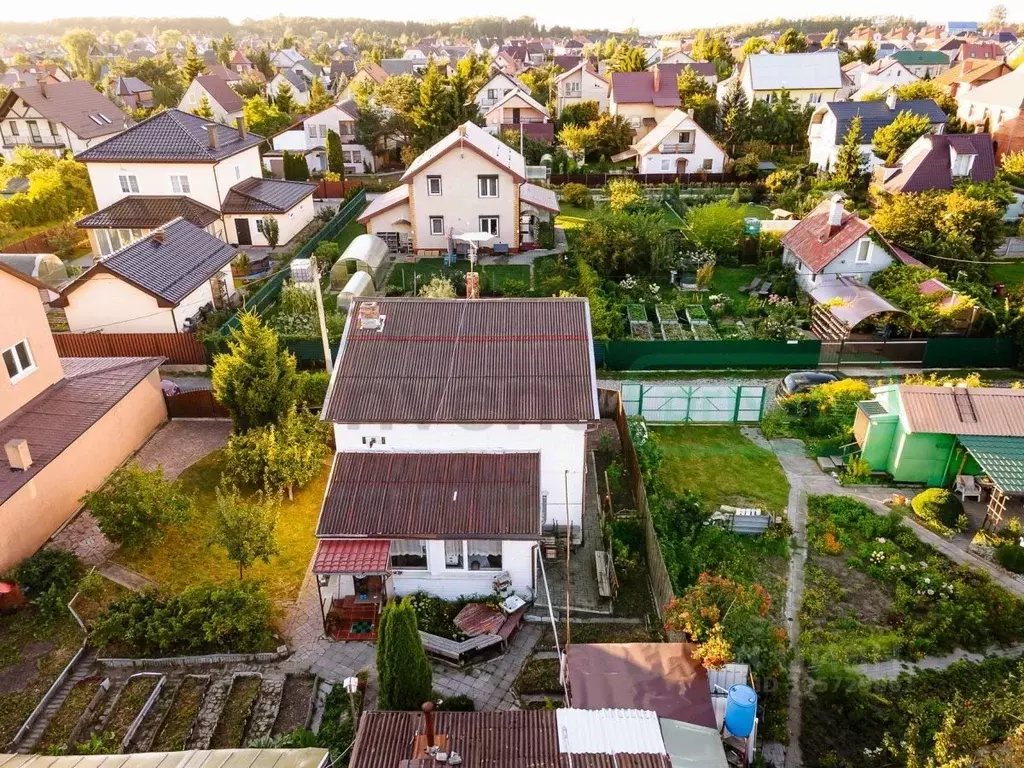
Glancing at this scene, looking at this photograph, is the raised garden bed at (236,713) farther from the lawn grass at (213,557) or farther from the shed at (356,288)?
the shed at (356,288)

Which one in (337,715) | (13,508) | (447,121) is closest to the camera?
(337,715)

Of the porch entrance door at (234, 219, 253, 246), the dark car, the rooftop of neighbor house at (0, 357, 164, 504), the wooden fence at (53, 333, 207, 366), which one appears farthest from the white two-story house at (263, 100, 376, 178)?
the dark car

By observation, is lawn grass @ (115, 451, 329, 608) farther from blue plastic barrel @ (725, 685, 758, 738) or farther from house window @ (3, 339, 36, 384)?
blue plastic barrel @ (725, 685, 758, 738)

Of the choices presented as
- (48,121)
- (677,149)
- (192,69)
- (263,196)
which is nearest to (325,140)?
(48,121)

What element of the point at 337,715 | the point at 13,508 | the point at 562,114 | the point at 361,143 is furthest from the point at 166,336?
the point at 562,114

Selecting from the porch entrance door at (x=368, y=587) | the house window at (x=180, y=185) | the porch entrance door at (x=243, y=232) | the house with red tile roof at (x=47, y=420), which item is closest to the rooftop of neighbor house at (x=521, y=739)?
the porch entrance door at (x=368, y=587)

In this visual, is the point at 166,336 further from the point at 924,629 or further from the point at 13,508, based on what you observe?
the point at 924,629
